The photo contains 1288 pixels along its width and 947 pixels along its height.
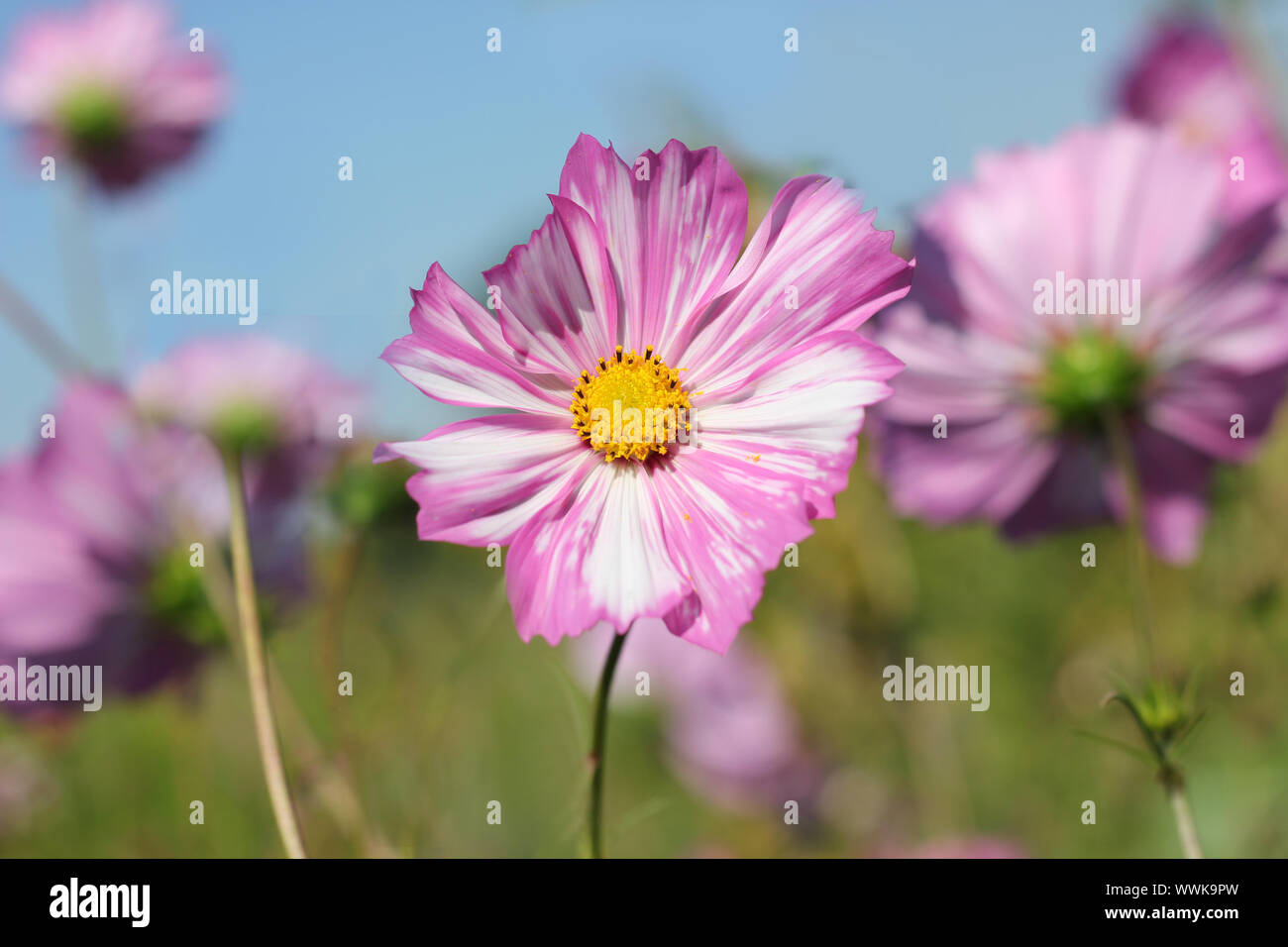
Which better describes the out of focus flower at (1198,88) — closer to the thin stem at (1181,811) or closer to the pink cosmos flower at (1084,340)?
the pink cosmos flower at (1084,340)

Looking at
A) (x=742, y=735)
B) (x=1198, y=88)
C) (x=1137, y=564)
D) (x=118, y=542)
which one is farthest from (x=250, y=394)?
(x=1198, y=88)

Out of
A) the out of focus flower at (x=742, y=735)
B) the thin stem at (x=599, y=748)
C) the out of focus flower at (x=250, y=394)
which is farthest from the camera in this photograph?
the out of focus flower at (x=742, y=735)

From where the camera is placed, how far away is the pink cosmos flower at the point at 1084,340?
0.47 metres

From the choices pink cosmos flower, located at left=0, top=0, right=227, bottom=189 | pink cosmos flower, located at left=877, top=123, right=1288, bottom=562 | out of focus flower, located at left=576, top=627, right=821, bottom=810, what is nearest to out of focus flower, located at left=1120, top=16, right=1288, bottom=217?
pink cosmos flower, located at left=877, top=123, right=1288, bottom=562

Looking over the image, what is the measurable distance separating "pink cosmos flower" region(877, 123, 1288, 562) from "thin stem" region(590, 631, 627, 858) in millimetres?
243

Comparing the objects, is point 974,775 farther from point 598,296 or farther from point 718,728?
point 598,296

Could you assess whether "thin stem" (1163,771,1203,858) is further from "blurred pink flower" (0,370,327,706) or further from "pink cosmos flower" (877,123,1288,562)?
"blurred pink flower" (0,370,327,706)

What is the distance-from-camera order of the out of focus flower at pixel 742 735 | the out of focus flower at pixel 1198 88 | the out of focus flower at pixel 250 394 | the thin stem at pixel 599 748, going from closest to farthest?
the thin stem at pixel 599 748, the out of focus flower at pixel 250 394, the out of focus flower at pixel 1198 88, the out of focus flower at pixel 742 735

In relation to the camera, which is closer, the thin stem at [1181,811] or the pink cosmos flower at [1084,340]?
the thin stem at [1181,811]

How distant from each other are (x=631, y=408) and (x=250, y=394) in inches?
23.2

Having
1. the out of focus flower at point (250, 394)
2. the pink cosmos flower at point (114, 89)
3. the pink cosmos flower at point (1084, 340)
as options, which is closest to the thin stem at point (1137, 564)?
the pink cosmos flower at point (1084, 340)

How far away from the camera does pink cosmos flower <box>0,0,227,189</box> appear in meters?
0.90

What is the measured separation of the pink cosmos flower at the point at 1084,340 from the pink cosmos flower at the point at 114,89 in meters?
0.69

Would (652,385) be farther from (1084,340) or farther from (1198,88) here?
(1198,88)
